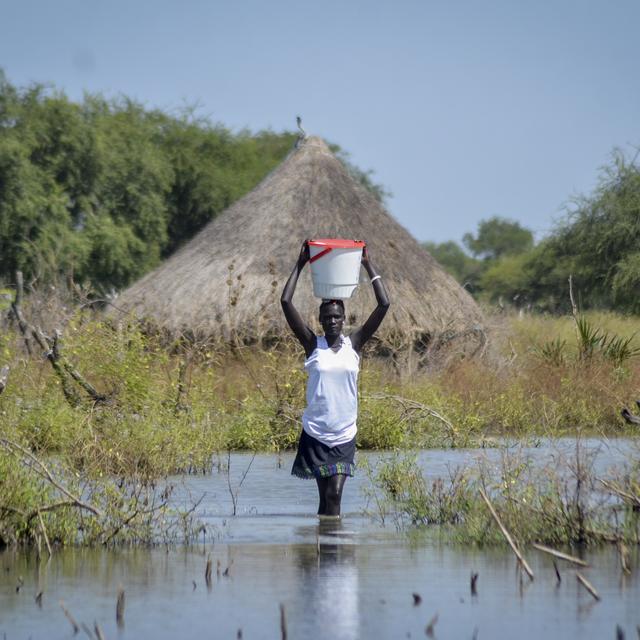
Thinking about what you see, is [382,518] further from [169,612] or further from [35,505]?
[169,612]

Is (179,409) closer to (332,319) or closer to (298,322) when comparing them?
(298,322)

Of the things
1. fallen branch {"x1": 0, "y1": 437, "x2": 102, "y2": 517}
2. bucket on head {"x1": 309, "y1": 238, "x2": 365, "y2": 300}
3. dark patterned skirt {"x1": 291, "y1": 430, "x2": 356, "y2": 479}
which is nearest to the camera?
fallen branch {"x1": 0, "y1": 437, "x2": 102, "y2": 517}

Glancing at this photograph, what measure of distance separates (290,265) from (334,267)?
43.3 feet

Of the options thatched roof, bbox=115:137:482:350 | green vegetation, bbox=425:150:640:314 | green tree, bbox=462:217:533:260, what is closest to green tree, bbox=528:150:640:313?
green vegetation, bbox=425:150:640:314

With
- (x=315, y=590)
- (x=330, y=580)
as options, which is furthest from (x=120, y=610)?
(x=330, y=580)

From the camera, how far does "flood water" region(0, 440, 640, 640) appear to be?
20.5ft

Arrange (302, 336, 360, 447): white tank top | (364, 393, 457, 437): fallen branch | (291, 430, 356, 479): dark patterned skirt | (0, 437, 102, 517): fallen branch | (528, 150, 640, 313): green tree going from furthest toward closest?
1. (528, 150, 640, 313): green tree
2. (364, 393, 457, 437): fallen branch
3. (291, 430, 356, 479): dark patterned skirt
4. (302, 336, 360, 447): white tank top
5. (0, 437, 102, 517): fallen branch

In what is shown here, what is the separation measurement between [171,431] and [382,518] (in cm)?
340

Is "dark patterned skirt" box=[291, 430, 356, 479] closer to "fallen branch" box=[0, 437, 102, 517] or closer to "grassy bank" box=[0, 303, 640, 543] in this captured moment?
"grassy bank" box=[0, 303, 640, 543]

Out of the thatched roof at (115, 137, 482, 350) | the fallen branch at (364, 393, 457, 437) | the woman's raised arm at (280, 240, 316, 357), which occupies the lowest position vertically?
the fallen branch at (364, 393, 457, 437)

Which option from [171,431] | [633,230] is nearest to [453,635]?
[171,431]

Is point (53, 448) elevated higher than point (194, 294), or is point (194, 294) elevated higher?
point (194, 294)

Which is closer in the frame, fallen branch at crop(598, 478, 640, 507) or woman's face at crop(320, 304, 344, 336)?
fallen branch at crop(598, 478, 640, 507)

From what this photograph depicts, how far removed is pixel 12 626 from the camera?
20.6 ft
